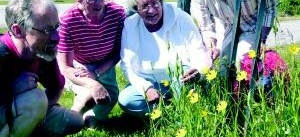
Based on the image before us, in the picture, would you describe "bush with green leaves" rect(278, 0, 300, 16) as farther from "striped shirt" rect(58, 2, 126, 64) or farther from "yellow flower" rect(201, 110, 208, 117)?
"yellow flower" rect(201, 110, 208, 117)

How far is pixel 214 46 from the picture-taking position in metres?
4.36

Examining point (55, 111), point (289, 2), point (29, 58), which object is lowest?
point (289, 2)

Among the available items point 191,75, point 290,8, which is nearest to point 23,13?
point 191,75

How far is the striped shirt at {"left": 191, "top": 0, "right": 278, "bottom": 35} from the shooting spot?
13.3 feet

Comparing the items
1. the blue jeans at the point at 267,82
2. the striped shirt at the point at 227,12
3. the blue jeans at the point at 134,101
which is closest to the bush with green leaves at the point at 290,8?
the striped shirt at the point at 227,12

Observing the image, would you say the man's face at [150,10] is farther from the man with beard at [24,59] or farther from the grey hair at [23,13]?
the grey hair at [23,13]

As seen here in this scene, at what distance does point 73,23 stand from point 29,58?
29.0 inches

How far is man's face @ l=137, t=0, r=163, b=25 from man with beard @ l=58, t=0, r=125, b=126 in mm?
366

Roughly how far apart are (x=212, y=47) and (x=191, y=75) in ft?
1.91

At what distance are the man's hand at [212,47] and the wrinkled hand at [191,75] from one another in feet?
1.21

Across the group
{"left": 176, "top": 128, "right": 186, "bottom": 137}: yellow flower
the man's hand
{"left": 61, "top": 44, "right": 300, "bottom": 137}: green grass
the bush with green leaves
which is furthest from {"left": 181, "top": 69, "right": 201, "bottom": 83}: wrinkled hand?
the bush with green leaves

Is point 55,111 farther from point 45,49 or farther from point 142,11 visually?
point 142,11

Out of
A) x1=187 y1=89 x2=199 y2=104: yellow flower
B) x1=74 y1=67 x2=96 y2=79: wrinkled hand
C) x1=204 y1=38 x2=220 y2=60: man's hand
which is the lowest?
x1=74 y1=67 x2=96 y2=79: wrinkled hand

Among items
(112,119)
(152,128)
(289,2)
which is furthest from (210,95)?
(289,2)
